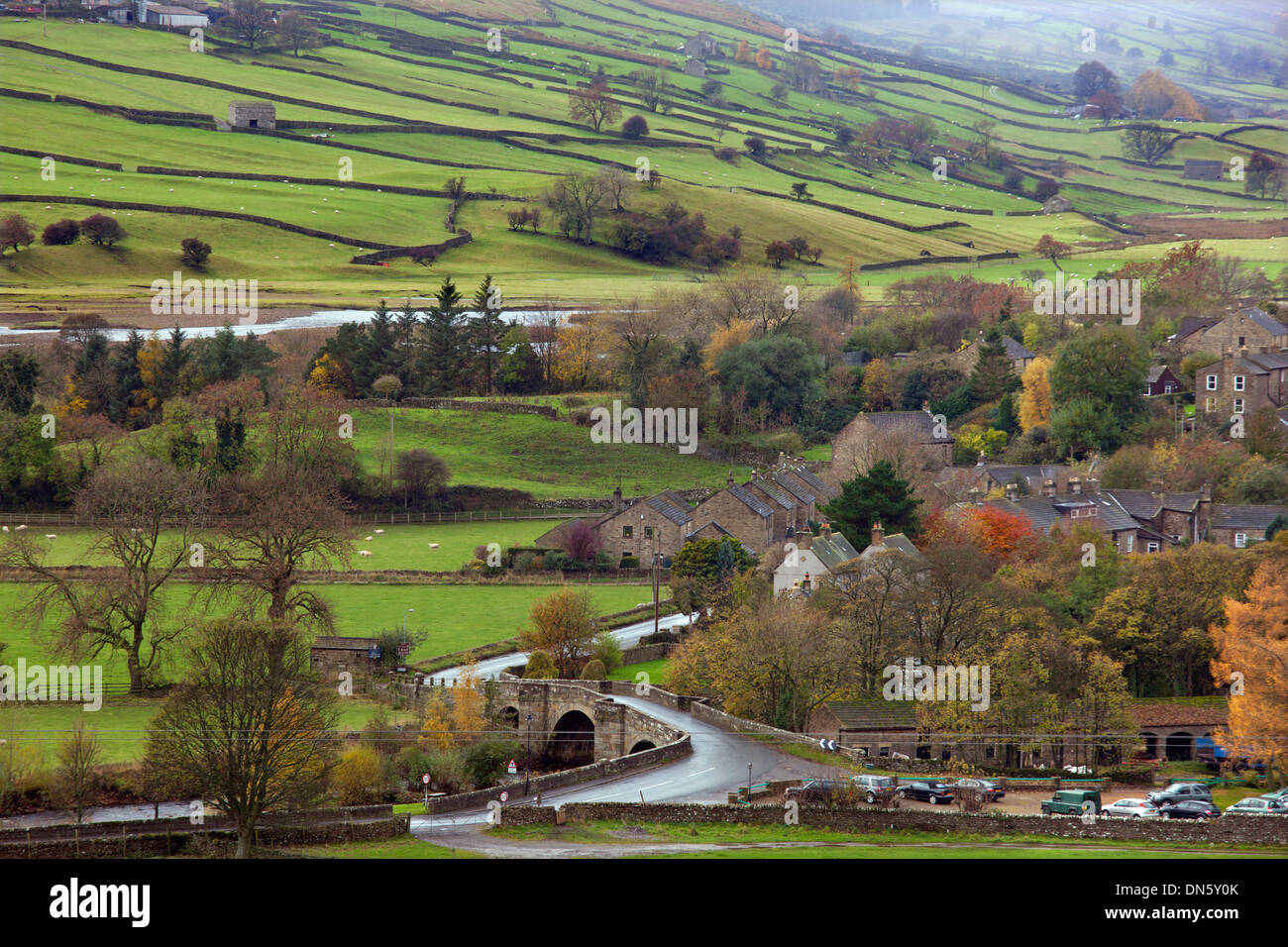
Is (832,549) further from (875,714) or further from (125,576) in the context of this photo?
(125,576)

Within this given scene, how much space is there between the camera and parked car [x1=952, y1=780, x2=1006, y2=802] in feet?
130

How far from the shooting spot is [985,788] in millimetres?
40094

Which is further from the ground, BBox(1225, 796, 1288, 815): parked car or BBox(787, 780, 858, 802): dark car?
BBox(1225, 796, 1288, 815): parked car

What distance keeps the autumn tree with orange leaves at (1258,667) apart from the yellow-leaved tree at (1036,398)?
38966 millimetres

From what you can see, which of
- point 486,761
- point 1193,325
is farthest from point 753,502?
point 1193,325

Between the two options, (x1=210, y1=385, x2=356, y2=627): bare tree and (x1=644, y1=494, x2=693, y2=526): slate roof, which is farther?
(x1=644, y1=494, x2=693, y2=526): slate roof

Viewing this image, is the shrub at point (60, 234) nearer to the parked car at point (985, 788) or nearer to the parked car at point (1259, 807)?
the parked car at point (985, 788)

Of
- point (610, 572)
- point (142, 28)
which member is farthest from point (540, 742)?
point (142, 28)

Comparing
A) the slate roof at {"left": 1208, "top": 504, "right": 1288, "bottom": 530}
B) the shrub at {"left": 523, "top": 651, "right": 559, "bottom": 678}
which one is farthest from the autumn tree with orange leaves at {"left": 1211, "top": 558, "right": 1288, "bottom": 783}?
the shrub at {"left": 523, "top": 651, "right": 559, "bottom": 678}

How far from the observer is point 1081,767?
46.3 meters

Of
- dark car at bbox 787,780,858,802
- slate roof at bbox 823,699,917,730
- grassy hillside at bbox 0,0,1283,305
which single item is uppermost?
grassy hillside at bbox 0,0,1283,305

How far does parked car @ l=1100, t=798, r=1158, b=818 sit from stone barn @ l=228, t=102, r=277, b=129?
146822mm

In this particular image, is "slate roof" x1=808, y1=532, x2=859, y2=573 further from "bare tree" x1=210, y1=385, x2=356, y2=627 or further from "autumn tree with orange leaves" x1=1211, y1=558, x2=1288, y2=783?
"bare tree" x1=210, y1=385, x2=356, y2=627

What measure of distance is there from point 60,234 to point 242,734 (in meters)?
96.3
